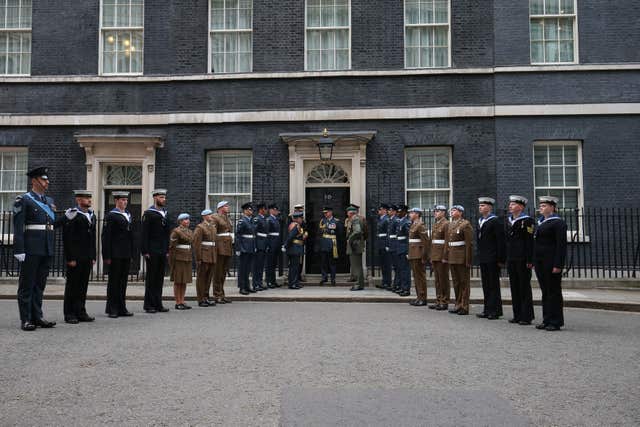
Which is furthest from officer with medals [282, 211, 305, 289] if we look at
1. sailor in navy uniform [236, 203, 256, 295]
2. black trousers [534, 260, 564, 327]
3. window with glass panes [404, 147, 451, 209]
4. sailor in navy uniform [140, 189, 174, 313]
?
black trousers [534, 260, 564, 327]

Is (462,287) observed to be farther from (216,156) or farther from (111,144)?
(111,144)

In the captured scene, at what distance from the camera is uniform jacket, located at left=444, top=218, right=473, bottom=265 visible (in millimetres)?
10461

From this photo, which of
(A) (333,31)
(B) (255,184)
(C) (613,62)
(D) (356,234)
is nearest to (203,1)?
(A) (333,31)

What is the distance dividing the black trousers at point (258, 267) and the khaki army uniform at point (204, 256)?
227 centimetres

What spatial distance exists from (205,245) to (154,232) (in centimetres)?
119

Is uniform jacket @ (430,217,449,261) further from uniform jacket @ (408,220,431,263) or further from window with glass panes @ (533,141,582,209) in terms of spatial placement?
window with glass panes @ (533,141,582,209)

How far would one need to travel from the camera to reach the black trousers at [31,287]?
8438mm

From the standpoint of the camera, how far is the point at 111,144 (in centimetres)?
1661

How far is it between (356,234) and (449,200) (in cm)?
345

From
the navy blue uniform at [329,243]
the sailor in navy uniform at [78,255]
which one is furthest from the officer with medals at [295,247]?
the sailor in navy uniform at [78,255]

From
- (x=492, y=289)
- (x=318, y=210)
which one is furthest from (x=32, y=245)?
(x=318, y=210)

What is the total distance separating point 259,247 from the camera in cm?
1405

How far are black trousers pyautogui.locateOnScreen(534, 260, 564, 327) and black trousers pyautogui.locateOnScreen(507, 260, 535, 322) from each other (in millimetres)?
278

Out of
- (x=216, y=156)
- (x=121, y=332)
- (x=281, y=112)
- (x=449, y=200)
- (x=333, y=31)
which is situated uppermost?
(x=333, y=31)
